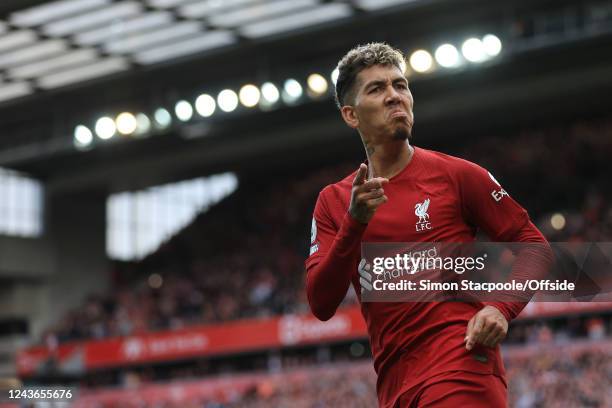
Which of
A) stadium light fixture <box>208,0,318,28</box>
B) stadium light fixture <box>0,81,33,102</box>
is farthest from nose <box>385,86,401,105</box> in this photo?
stadium light fixture <box>0,81,33,102</box>

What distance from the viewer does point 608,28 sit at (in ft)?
70.4

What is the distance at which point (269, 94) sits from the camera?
83.2 feet

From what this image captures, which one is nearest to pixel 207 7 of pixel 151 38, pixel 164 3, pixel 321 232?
pixel 164 3

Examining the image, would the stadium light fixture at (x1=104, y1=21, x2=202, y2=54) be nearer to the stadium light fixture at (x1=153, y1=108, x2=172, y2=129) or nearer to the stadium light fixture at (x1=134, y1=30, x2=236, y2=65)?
the stadium light fixture at (x1=134, y1=30, x2=236, y2=65)

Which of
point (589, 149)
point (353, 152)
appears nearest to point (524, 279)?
point (589, 149)

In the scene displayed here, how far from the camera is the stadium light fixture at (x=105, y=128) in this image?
27.5 meters

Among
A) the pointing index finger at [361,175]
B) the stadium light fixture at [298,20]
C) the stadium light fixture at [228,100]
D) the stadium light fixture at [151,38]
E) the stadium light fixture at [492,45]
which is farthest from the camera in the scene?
the stadium light fixture at [228,100]

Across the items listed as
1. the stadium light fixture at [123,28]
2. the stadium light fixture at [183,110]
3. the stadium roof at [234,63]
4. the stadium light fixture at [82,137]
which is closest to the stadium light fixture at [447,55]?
the stadium roof at [234,63]

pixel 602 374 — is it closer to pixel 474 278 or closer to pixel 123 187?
pixel 474 278

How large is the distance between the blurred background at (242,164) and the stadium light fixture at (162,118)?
0.39 ft

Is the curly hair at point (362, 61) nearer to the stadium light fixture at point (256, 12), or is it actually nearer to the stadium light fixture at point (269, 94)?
the stadium light fixture at point (256, 12)

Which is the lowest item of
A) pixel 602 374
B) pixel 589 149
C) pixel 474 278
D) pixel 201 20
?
pixel 602 374

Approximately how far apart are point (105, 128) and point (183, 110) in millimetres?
2243

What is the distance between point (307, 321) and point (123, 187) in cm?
1219
